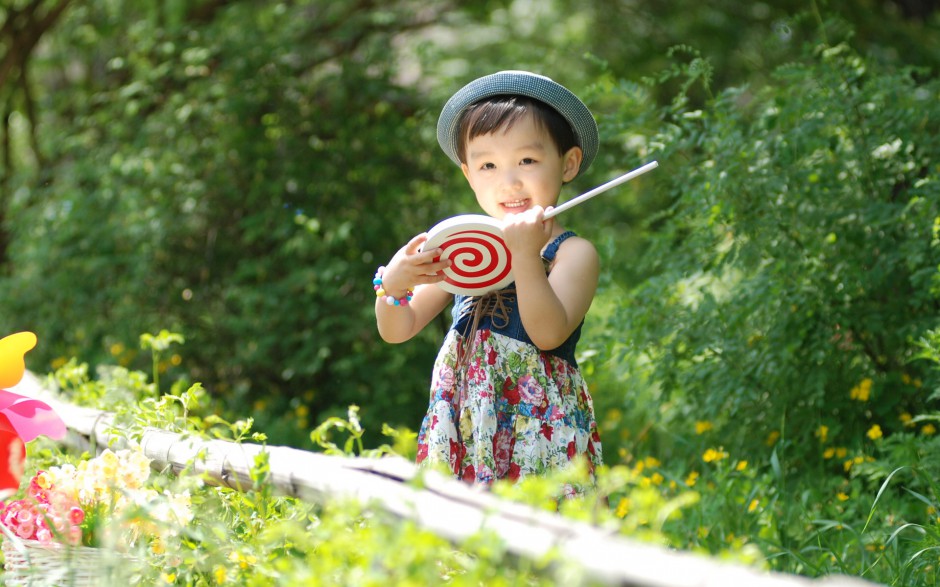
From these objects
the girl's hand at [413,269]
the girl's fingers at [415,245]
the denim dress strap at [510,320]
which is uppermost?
the girl's fingers at [415,245]

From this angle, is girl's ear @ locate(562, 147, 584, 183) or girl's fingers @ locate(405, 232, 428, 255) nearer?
girl's fingers @ locate(405, 232, 428, 255)

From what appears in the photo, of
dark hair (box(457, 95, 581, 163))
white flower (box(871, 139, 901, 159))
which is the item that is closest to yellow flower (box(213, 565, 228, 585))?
dark hair (box(457, 95, 581, 163))

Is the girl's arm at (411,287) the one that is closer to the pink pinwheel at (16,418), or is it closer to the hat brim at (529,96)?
the hat brim at (529,96)

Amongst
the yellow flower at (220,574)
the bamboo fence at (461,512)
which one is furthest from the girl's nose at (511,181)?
the yellow flower at (220,574)

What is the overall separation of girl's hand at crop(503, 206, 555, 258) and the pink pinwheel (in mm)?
1165

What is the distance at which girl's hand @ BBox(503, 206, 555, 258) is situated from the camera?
213cm

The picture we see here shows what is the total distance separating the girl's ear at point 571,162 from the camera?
8.09 ft

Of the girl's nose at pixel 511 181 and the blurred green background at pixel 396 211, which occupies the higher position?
the girl's nose at pixel 511 181

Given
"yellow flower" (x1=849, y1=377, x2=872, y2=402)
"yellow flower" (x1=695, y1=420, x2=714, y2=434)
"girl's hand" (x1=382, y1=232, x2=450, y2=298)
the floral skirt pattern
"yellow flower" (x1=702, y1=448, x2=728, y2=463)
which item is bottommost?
"yellow flower" (x1=695, y1=420, x2=714, y2=434)

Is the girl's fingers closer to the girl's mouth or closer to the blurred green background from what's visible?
the girl's mouth

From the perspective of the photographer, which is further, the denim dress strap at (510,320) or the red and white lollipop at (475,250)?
the denim dress strap at (510,320)

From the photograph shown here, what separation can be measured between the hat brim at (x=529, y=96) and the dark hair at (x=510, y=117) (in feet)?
0.05

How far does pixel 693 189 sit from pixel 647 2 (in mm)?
4759

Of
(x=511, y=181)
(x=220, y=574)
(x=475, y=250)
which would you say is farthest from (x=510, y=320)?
Result: (x=220, y=574)
